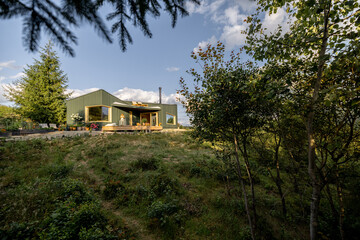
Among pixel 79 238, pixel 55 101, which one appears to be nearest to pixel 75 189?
pixel 79 238

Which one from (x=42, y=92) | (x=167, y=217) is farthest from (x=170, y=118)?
(x=167, y=217)

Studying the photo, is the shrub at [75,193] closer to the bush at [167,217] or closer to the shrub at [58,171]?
the shrub at [58,171]

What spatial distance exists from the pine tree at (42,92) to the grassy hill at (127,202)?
1191 centimetres

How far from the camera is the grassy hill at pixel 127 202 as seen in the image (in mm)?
3084

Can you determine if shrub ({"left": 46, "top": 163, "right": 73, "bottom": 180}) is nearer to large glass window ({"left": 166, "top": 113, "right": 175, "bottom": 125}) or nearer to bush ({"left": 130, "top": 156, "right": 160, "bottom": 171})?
bush ({"left": 130, "top": 156, "right": 160, "bottom": 171})

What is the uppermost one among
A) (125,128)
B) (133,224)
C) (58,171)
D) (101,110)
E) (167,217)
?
(101,110)

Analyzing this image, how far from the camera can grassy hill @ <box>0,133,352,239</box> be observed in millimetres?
3084

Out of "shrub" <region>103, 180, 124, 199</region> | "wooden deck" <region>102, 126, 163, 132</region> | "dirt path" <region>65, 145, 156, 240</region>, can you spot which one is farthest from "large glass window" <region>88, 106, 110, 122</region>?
"dirt path" <region>65, 145, 156, 240</region>

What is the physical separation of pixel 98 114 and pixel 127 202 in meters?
14.7

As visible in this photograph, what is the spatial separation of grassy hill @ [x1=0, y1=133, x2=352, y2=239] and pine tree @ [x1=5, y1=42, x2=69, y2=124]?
1191cm

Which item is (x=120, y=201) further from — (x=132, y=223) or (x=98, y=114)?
(x=98, y=114)

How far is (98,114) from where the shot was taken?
16438 millimetres

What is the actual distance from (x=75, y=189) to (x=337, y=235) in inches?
296

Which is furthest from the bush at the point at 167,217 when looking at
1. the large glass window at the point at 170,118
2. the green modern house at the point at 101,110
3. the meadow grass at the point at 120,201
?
the large glass window at the point at 170,118
